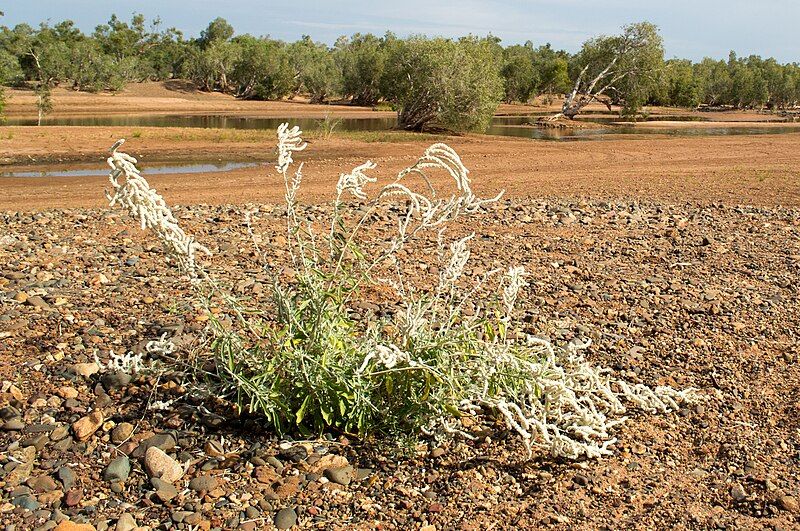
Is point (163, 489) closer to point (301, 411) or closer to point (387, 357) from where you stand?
point (301, 411)

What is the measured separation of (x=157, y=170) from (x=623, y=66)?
3487cm

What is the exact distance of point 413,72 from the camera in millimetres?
32094

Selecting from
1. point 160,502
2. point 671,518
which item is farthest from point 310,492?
point 671,518

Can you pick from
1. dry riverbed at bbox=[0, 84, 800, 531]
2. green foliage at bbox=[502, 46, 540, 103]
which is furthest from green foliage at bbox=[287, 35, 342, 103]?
dry riverbed at bbox=[0, 84, 800, 531]

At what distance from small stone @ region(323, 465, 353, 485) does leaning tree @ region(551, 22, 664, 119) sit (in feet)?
142

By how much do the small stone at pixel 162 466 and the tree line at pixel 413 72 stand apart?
94.4ft

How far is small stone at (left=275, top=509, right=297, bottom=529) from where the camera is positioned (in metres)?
3.33

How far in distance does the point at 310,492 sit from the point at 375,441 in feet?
1.68

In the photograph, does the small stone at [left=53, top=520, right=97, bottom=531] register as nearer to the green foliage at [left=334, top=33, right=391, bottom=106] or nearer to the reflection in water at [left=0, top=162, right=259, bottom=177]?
the reflection in water at [left=0, top=162, right=259, bottom=177]

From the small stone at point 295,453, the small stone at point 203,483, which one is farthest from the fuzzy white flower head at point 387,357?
the small stone at point 203,483

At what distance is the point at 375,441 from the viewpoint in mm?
3977

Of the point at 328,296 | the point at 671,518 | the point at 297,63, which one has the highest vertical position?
the point at 297,63

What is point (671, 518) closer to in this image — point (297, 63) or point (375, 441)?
point (375, 441)

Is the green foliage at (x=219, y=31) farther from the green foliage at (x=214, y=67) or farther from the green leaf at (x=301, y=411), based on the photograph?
the green leaf at (x=301, y=411)
